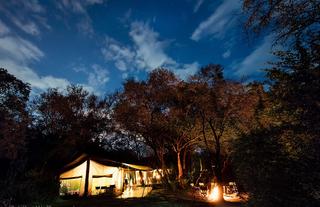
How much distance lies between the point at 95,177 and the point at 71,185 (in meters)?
1.53

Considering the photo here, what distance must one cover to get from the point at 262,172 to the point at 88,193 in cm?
1253

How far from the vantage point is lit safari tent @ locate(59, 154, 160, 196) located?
14.3 metres

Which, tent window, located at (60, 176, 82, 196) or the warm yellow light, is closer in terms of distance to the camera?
the warm yellow light

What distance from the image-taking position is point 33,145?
68.6ft

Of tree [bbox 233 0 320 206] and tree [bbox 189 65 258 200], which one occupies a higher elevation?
tree [bbox 189 65 258 200]

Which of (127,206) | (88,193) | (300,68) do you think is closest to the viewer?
(300,68)

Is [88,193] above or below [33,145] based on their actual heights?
below

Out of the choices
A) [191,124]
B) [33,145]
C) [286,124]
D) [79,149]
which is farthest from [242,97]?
[33,145]

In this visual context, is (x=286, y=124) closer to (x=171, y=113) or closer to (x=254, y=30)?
(x=254, y=30)

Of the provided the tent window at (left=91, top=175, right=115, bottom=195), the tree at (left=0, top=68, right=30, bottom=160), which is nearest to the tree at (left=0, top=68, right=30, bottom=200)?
the tree at (left=0, top=68, right=30, bottom=160)

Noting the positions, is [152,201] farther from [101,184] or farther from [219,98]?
[219,98]

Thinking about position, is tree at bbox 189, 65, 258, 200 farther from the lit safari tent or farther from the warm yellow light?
the lit safari tent

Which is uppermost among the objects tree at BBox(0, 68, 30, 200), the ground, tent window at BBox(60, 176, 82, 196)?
tree at BBox(0, 68, 30, 200)

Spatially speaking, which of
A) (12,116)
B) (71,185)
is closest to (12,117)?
(12,116)
